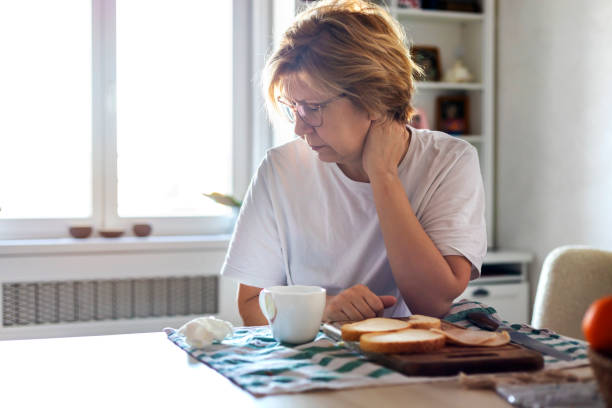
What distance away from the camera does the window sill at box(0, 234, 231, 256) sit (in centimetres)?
264

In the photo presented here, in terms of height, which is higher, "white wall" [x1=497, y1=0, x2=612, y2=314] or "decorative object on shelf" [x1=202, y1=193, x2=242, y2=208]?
"white wall" [x1=497, y1=0, x2=612, y2=314]

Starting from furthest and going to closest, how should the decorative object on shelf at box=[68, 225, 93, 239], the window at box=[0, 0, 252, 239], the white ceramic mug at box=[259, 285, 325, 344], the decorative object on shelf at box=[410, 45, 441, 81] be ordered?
the decorative object on shelf at box=[410, 45, 441, 81] < the window at box=[0, 0, 252, 239] < the decorative object on shelf at box=[68, 225, 93, 239] < the white ceramic mug at box=[259, 285, 325, 344]

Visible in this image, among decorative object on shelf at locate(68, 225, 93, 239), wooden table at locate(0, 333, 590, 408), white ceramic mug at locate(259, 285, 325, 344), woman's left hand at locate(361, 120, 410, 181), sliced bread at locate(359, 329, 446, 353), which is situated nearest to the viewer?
wooden table at locate(0, 333, 590, 408)

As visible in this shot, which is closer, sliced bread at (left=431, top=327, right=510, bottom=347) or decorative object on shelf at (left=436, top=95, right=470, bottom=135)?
sliced bread at (left=431, top=327, right=510, bottom=347)

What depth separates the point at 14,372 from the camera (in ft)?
2.89

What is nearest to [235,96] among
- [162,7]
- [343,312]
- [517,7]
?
[162,7]

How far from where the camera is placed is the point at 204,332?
978 mm

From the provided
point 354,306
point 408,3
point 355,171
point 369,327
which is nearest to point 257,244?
point 355,171

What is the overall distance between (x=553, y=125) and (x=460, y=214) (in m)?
1.90

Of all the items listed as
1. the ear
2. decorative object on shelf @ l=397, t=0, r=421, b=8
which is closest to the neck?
the ear

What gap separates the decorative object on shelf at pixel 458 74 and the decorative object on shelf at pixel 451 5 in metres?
0.25

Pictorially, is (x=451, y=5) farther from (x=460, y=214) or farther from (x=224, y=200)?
(x=460, y=214)

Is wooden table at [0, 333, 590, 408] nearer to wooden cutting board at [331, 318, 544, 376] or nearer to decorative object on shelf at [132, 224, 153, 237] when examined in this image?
wooden cutting board at [331, 318, 544, 376]

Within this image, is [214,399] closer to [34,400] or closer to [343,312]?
[34,400]
